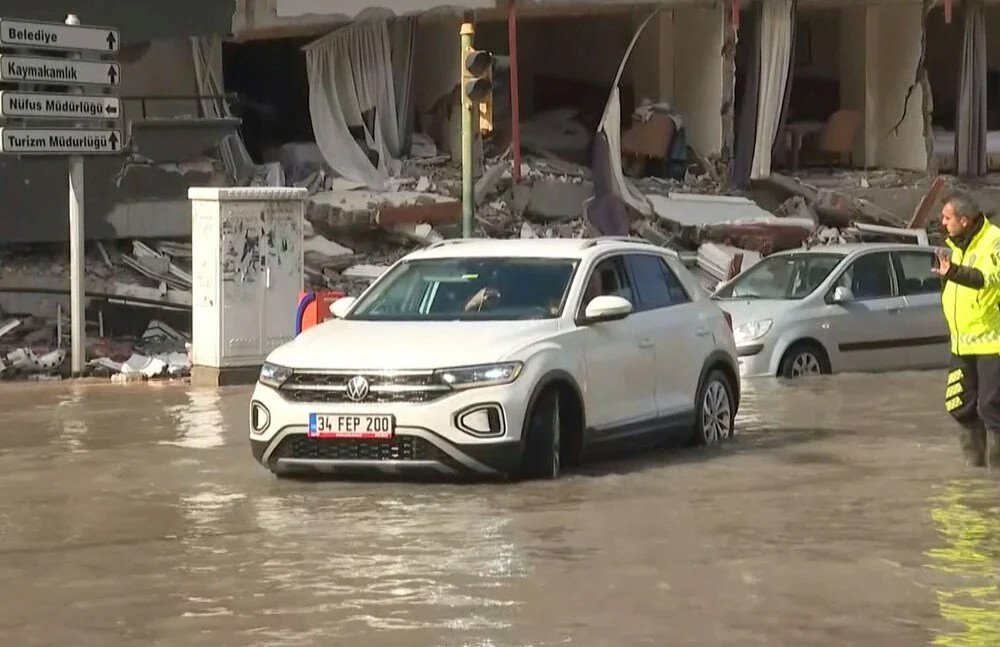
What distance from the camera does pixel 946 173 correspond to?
29.1 m

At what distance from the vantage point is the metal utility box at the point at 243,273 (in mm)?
17766

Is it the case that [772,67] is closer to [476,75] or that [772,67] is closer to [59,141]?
[476,75]

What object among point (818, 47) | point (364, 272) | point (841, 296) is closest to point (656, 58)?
point (818, 47)

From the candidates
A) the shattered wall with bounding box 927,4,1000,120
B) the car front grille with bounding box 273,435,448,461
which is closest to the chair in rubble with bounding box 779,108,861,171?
the shattered wall with bounding box 927,4,1000,120

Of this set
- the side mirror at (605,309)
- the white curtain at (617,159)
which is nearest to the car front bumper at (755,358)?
the side mirror at (605,309)

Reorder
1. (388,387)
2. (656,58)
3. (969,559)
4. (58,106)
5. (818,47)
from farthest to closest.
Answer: (818,47) → (656,58) → (58,106) → (388,387) → (969,559)

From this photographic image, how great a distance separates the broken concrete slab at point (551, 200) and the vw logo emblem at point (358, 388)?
598 inches

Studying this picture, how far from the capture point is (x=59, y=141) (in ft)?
59.3

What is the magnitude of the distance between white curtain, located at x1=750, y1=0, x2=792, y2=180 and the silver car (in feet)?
26.2

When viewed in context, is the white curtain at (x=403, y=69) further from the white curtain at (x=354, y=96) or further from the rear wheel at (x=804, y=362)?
the rear wheel at (x=804, y=362)

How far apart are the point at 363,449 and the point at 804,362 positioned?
7997mm

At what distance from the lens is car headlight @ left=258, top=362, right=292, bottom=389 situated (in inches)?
443

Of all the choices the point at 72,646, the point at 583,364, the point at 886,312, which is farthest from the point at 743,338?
the point at 72,646

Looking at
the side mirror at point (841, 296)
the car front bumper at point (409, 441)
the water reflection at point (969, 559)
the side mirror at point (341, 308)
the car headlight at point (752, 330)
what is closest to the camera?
the water reflection at point (969, 559)
